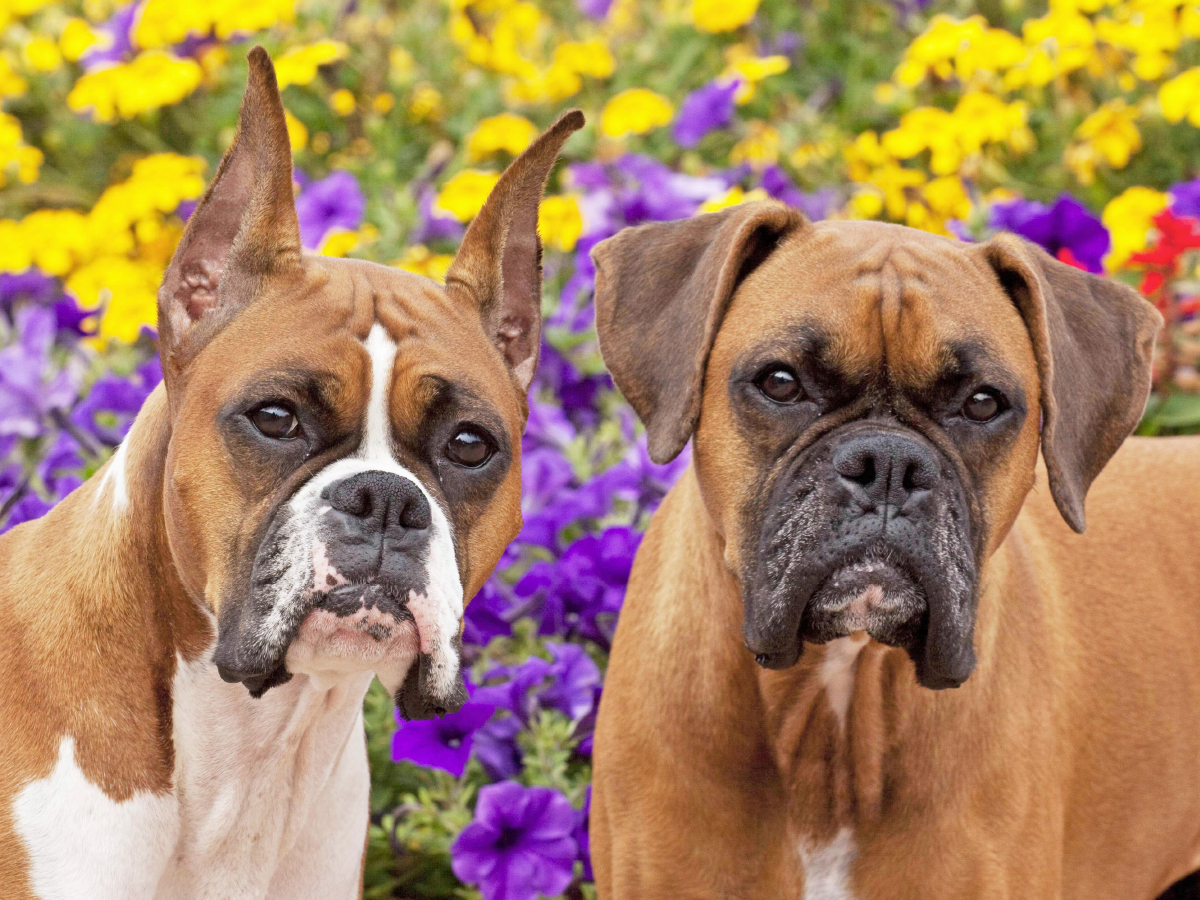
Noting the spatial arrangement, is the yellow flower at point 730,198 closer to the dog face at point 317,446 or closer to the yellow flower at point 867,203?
the yellow flower at point 867,203

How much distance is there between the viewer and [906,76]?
6867mm

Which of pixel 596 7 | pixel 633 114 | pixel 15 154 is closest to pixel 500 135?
pixel 633 114

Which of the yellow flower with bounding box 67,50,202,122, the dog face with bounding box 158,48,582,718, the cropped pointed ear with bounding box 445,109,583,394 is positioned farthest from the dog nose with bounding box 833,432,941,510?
the yellow flower with bounding box 67,50,202,122

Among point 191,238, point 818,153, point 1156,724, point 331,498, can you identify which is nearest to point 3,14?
point 818,153

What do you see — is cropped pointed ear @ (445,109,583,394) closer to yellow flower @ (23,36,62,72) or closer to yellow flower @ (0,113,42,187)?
yellow flower @ (0,113,42,187)

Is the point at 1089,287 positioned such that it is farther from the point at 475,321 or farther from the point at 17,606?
the point at 17,606

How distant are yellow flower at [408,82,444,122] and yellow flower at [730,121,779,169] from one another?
148cm

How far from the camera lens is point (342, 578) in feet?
10.4

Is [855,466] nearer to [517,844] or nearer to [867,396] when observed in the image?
[867,396]

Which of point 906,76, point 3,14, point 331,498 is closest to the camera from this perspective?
point 331,498

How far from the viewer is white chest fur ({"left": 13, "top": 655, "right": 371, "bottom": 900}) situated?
331cm

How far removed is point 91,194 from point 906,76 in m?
3.86

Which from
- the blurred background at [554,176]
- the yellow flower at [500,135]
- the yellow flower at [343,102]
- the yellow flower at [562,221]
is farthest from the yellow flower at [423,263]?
the yellow flower at [343,102]

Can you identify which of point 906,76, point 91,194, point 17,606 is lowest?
point 91,194
